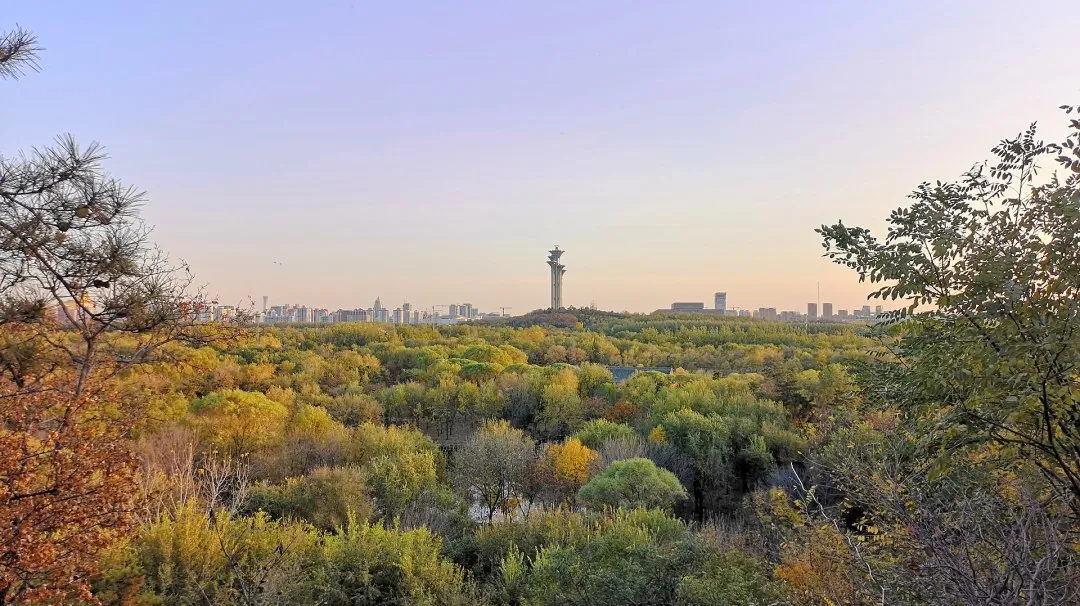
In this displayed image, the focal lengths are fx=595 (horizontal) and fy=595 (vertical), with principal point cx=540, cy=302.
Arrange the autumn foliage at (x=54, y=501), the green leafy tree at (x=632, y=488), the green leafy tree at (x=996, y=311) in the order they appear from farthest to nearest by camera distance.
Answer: the green leafy tree at (x=632, y=488) < the autumn foliage at (x=54, y=501) < the green leafy tree at (x=996, y=311)

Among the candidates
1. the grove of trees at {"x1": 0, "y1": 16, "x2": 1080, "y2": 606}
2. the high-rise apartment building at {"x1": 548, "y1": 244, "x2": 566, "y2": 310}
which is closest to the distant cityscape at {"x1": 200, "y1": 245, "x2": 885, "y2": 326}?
the high-rise apartment building at {"x1": 548, "y1": 244, "x2": 566, "y2": 310}

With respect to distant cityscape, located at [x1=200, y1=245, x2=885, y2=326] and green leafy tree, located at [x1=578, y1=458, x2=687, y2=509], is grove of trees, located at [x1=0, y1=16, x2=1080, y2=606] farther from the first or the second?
distant cityscape, located at [x1=200, y1=245, x2=885, y2=326]

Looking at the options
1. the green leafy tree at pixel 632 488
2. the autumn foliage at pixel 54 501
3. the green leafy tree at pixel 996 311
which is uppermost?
the green leafy tree at pixel 996 311

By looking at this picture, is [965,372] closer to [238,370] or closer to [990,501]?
[990,501]

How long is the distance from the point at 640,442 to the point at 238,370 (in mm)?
22287

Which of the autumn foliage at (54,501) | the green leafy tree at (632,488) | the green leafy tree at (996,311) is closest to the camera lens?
the green leafy tree at (996,311)

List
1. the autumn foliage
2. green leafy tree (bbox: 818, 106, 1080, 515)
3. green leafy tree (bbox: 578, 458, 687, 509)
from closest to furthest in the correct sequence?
green leafy tree (bbox: 818, 106, 1080, 515), the autumn foliage, green leafy tree (bbox: 578, 458, 687, 509)

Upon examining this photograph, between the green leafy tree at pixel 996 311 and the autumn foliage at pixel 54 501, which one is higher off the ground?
the green leafy tree at pixel 996 311

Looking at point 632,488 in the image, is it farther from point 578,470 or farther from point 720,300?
point 720,300

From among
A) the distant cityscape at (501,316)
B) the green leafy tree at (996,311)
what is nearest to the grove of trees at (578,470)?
the green leafy tree at (996,311)

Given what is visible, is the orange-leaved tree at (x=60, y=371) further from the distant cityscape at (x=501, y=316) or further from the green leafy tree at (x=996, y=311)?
the distant cityscape at (x=501, y=316)

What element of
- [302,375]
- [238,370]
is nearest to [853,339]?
[302,375]

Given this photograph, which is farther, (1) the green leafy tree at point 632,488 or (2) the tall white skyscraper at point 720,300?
(2) the tall white skyscraper at point 720,300

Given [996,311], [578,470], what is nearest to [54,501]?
[996,311]
